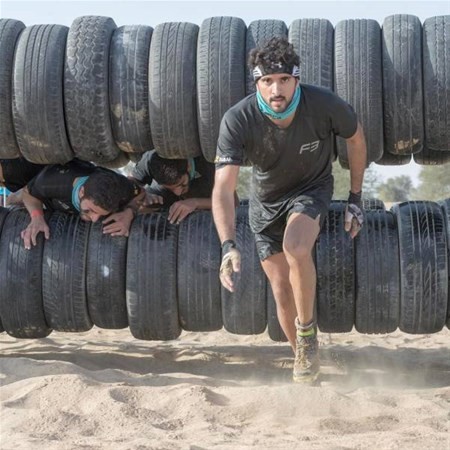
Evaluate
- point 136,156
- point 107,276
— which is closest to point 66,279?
point 107,276

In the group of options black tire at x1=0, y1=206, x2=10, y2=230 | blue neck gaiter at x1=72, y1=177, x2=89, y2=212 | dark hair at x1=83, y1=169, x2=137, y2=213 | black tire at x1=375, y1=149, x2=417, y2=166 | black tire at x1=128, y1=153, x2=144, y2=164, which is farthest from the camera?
black tire at x1=128, y1=153, x2=144, y2=164

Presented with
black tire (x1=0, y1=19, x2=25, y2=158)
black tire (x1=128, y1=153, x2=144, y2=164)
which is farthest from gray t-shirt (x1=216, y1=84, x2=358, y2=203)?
black tire (x1=128, y1=153, x2=144, y2=164)

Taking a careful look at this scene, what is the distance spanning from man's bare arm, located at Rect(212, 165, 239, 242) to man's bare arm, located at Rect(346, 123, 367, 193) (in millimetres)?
855

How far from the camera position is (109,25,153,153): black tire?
20.2 feet

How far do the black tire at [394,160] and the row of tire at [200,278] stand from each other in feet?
2.57

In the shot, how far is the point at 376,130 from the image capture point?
6.02 metres

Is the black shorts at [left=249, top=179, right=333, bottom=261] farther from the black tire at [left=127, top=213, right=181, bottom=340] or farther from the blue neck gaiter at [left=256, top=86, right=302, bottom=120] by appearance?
the black tire at [left=127, top=213, right=181, bottom=340]

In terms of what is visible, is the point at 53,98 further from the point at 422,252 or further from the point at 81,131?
the point at 422,252

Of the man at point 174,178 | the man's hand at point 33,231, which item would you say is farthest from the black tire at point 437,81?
the man's hand at point 33,231

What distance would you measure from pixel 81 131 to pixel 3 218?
1.12 metres

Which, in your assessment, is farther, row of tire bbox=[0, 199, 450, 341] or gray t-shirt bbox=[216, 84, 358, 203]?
row of tire bbox=[0, 199, 450, 341]

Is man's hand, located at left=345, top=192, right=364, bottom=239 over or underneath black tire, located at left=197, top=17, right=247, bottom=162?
underneath

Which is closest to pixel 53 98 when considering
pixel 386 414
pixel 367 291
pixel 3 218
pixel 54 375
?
pixel 3 218

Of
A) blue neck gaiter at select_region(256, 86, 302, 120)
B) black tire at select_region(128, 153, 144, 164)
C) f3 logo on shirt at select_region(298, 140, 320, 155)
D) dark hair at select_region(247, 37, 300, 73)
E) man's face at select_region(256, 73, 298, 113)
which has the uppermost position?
dark hair at select_region(247, 37, 300, 73)
